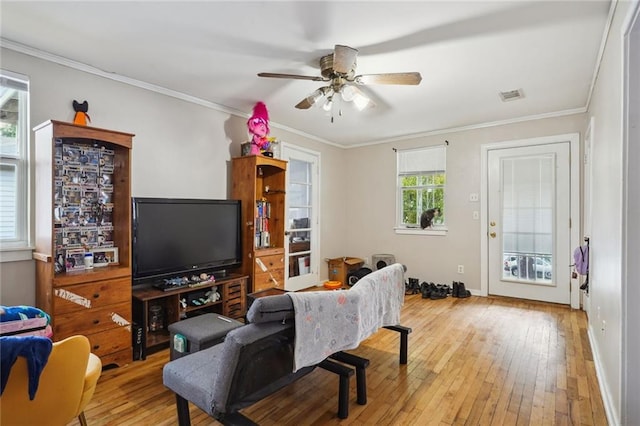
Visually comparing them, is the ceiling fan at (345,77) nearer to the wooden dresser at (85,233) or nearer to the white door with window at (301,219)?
the wooden dresser at (85,233)

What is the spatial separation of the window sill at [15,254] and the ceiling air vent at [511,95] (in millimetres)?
4463

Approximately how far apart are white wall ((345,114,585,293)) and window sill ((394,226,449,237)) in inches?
2.2

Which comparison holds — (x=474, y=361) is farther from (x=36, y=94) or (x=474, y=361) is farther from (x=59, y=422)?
(x=36, y=94)

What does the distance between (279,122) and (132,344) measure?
3108 millimetres

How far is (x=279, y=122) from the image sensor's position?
4.53 metres

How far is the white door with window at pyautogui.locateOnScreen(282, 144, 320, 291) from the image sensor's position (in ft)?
15.9

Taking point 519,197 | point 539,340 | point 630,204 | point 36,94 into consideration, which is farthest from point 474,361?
point 36,94

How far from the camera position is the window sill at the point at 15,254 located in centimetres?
238

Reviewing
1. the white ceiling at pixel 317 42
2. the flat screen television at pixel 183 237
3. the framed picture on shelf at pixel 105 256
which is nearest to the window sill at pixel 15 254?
the framed picture on shelf at pixel 105 256

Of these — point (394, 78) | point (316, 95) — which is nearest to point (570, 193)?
point (394, 78)

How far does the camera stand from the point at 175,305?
299 cm

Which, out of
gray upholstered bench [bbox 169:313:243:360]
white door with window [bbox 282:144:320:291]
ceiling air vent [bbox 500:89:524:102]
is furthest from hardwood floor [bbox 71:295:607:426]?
ceiling air vent [bbox 500:89:524:102]

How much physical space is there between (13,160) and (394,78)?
291 centimetres

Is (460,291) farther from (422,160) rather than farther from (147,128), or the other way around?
(147,128)
